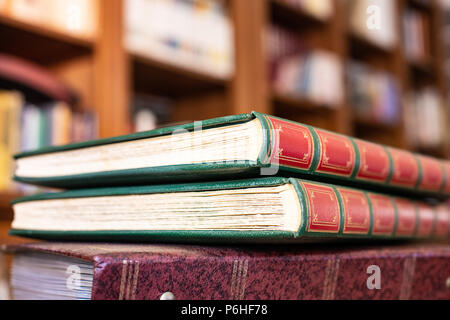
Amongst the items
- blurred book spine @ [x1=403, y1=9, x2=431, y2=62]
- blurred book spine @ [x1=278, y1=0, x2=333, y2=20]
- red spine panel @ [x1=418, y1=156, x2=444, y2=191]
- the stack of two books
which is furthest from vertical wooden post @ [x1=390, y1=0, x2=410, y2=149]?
the stack of two books

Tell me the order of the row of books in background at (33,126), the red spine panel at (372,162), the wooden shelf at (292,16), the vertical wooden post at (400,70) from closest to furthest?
the red spine panel at (372,162), the row of books in background at (33,126), the wooden shelf at (292,16), the vertical wooden post at (400,70)

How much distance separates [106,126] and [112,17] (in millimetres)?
315

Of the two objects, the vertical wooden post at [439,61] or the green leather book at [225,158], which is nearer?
the green leather book at [225,158]

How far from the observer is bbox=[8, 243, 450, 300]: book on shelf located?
1.20 feet

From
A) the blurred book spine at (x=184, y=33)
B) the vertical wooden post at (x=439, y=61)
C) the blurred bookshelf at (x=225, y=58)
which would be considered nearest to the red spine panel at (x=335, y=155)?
the blurred bookshelf at (x=225, y=58)

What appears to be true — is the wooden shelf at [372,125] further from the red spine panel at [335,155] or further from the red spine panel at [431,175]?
the red spine panel at [335,155]

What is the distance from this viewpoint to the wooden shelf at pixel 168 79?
1.57 meters

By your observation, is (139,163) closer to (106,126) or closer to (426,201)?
(426,201)

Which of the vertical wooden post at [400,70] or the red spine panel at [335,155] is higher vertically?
the vertical wooden post at [400,70]

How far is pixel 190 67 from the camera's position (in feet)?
5.41

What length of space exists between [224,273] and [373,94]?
2.27 m

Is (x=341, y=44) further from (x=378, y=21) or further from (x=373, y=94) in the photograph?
(x=373, y=94)

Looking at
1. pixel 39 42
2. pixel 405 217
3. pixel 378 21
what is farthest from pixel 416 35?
pixel 405 217

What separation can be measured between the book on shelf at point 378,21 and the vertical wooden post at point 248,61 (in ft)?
2.25
